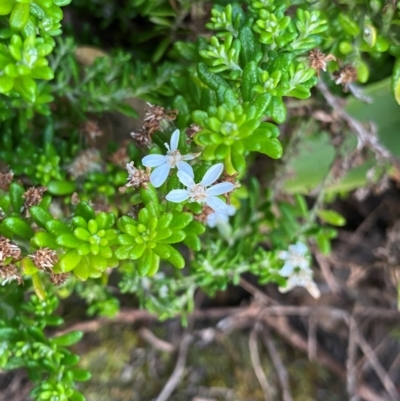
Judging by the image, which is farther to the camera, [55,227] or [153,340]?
[153,340]

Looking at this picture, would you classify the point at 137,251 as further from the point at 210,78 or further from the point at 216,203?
the point at 210,78

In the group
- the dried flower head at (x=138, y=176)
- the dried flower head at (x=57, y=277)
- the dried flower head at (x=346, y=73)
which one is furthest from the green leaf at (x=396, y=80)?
the dried flower head at (x=57, y=277)

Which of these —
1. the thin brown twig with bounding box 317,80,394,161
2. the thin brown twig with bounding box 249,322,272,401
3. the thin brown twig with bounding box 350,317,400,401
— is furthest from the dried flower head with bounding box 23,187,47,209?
the thin brown twig with bounding box 350,317,400,401

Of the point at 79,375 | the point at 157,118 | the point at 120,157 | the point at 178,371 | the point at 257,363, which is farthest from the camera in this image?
the point at 257,363

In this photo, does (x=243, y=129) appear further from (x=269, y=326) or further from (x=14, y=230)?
(x=269, y=326)

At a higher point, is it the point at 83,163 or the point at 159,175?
the point at 159,175

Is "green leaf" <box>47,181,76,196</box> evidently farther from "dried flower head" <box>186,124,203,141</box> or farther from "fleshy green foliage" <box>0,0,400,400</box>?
"dried flower head" <box>186,124,203,141</box>

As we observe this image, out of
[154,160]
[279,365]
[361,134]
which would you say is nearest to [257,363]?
[279,365]
